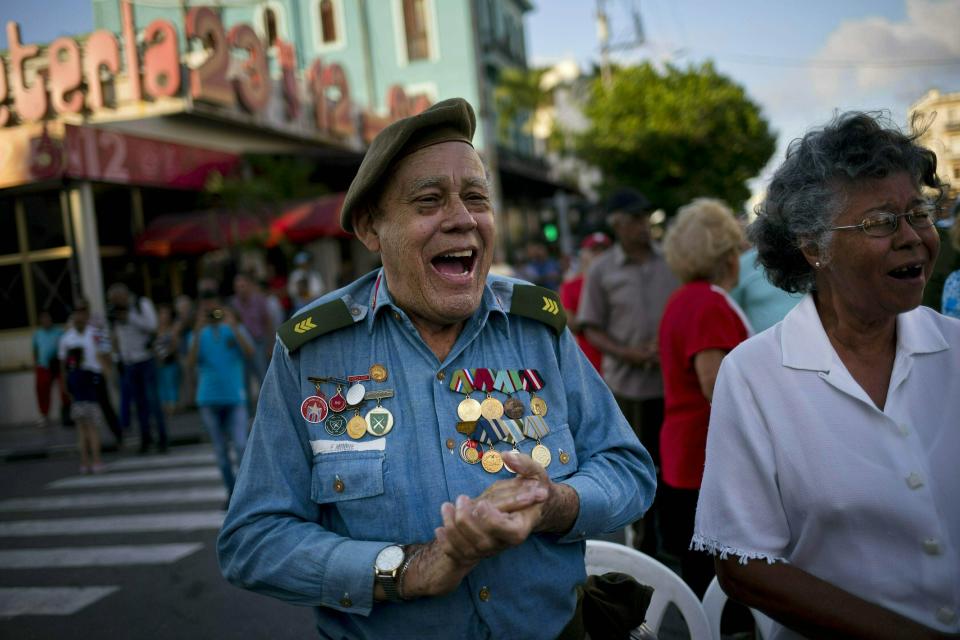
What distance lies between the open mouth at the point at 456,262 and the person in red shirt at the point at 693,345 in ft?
5.42

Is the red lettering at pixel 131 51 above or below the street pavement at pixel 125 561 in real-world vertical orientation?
above

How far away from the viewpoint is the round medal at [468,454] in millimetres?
1999

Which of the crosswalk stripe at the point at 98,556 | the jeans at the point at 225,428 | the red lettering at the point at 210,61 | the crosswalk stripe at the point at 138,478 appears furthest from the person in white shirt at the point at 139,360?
the red lettering at the point at 210,61

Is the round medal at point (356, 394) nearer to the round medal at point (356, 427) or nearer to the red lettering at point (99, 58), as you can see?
the round medal at point (356, 427)

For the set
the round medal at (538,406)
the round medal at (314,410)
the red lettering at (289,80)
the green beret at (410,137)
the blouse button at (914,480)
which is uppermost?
the red lettering at (289,80)

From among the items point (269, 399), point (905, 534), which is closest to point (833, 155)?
point (905, 534)

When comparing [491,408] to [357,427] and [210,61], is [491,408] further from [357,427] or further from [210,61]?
[210,61]

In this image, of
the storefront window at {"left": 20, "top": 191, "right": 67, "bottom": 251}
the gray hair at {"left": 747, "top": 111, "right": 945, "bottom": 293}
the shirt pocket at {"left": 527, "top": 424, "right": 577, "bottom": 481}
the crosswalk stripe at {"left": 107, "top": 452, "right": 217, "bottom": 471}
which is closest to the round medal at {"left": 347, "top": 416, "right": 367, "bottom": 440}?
the shirt pocket at {"left": 527, "top": 424, "right": 577, "bottom": 481}

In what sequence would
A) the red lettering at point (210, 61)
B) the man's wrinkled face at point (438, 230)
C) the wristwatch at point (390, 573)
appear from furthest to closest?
1. the red lettering at point (210, 61)
2. the man's wrinkled face at point (438, 230)
3. the wristwatch at point (390, 573)

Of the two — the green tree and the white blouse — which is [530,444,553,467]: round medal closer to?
the white blouse

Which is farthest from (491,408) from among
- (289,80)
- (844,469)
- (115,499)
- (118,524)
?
(289,80)

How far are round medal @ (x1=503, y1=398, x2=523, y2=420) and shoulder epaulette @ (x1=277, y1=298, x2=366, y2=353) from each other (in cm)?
46

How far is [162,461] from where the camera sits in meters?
9.74

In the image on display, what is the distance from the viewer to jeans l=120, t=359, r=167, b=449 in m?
10.4
